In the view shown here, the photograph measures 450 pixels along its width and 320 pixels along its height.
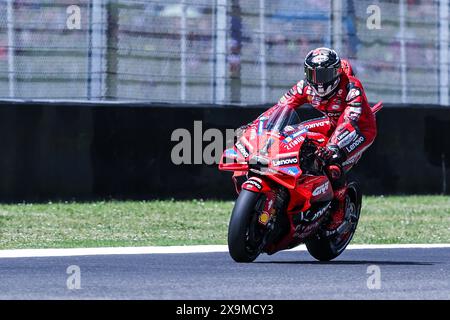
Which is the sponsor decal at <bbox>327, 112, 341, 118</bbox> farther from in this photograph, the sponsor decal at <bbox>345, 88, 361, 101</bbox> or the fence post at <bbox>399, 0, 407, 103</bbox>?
the fence post at <bbox>399, 0, 407, 103</bbox>

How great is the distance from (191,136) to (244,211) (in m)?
7.62

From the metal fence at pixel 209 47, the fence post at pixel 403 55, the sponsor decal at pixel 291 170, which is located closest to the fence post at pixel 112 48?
the metal fence at pixel 209 47

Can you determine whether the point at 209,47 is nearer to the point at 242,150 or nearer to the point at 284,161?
the point at 242,150

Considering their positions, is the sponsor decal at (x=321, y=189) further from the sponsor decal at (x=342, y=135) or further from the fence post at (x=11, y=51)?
the fence post at (x=11, y=51)

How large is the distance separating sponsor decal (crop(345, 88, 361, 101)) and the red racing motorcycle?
52 cm

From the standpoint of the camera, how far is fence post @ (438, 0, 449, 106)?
20922mm

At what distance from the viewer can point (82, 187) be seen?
59.4 feet

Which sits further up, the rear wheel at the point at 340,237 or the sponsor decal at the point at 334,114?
the sponsor decal at the point at 334,114

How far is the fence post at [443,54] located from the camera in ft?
68.6

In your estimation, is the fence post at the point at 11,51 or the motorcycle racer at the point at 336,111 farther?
the fence post at the point at 11,51

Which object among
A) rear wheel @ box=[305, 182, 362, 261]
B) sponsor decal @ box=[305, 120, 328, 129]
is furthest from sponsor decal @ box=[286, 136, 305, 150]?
rear wheel @ box=[305, 182, 362, 261]

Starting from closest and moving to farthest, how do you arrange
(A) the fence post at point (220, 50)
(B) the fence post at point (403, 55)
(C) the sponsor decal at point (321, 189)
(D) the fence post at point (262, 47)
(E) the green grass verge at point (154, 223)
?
(C) the sponsor decal at point (321, 189)
(E) the green grass verge at point (154, 223)
(A) the fence post at point (220, 50)
(D) the fence post at point (262, 47)
(B) the fence post at point (403, 55)
